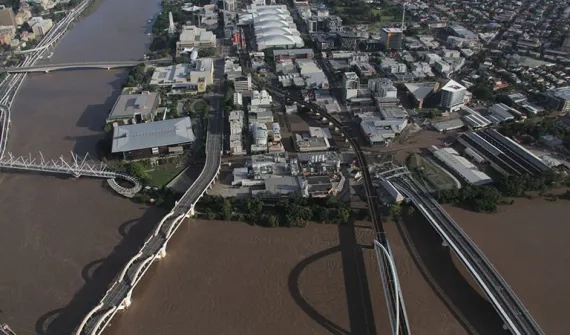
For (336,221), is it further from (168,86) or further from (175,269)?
(168,86)

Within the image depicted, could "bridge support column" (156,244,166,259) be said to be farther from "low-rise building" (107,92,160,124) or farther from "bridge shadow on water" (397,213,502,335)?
"low-rise building" (107,92,160,124)

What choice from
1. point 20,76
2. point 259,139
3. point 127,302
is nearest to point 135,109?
point 259,139

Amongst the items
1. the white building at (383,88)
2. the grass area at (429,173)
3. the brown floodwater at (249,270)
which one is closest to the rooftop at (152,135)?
the brown floodwater at (249,270)

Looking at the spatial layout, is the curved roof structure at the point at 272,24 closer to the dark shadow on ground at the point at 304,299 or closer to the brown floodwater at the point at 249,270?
the brown floodwater at the point at 249,270

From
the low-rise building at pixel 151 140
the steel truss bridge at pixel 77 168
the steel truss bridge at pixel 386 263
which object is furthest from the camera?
the low-rise building at pixel 151 140

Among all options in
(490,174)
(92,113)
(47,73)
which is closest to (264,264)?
(490,174)

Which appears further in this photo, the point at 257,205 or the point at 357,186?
the point at 357,186
